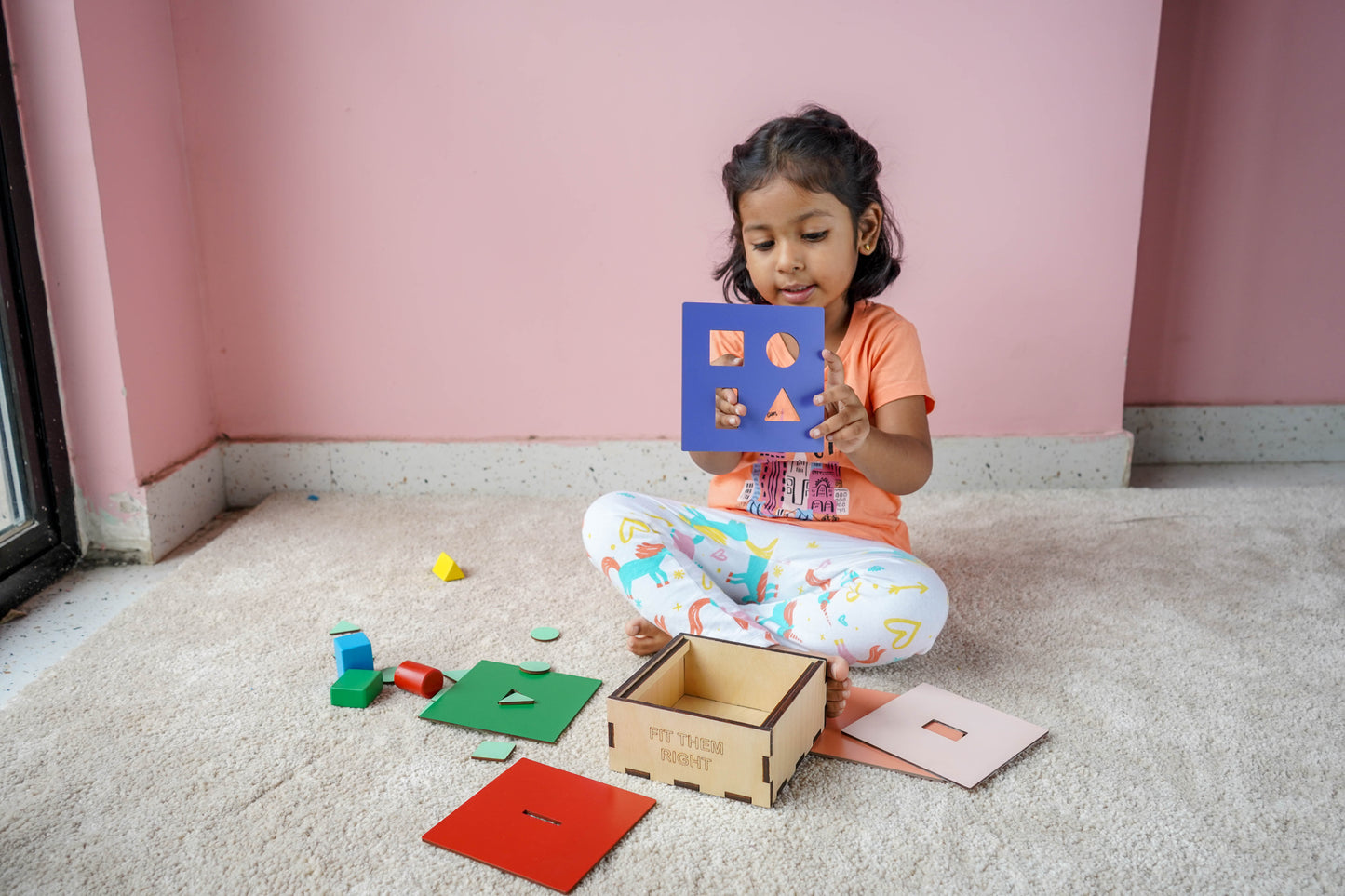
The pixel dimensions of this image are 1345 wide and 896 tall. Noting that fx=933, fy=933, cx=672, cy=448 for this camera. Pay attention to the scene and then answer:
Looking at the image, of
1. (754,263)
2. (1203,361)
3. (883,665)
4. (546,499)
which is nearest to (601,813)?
(883,665)

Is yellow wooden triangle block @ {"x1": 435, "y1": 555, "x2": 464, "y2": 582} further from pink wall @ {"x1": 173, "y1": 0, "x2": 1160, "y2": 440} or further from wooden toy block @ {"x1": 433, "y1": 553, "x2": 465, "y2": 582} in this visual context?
pink wall @ {"x1": 173, "y1": 0, "x2": 1160, "y2": 440}

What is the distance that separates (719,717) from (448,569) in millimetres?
729

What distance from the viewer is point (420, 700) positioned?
1.17 metres

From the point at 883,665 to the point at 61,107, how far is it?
157 cm

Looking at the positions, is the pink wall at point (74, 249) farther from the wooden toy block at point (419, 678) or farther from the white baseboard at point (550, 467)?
the wooden toy block at point (419, 678)

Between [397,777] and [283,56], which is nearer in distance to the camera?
[397,777]

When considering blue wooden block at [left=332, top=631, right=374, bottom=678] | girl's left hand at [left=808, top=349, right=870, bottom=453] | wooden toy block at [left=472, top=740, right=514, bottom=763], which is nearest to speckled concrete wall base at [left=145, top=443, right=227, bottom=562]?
blue wooden block at [left=332, top=631, right=374, bottom=678]

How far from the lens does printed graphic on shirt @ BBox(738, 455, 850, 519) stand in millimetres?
1334

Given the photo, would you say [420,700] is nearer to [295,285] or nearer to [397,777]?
[397,777]

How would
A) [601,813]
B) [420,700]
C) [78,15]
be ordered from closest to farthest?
[601,813] < [420,700] < [78,15]

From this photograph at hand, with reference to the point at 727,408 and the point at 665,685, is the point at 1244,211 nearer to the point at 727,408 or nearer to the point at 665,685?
the point at 727,408

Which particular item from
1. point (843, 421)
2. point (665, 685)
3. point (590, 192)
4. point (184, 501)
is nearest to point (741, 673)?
point (665, 685)

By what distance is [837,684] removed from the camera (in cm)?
106

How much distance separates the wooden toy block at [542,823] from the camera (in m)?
0.87
